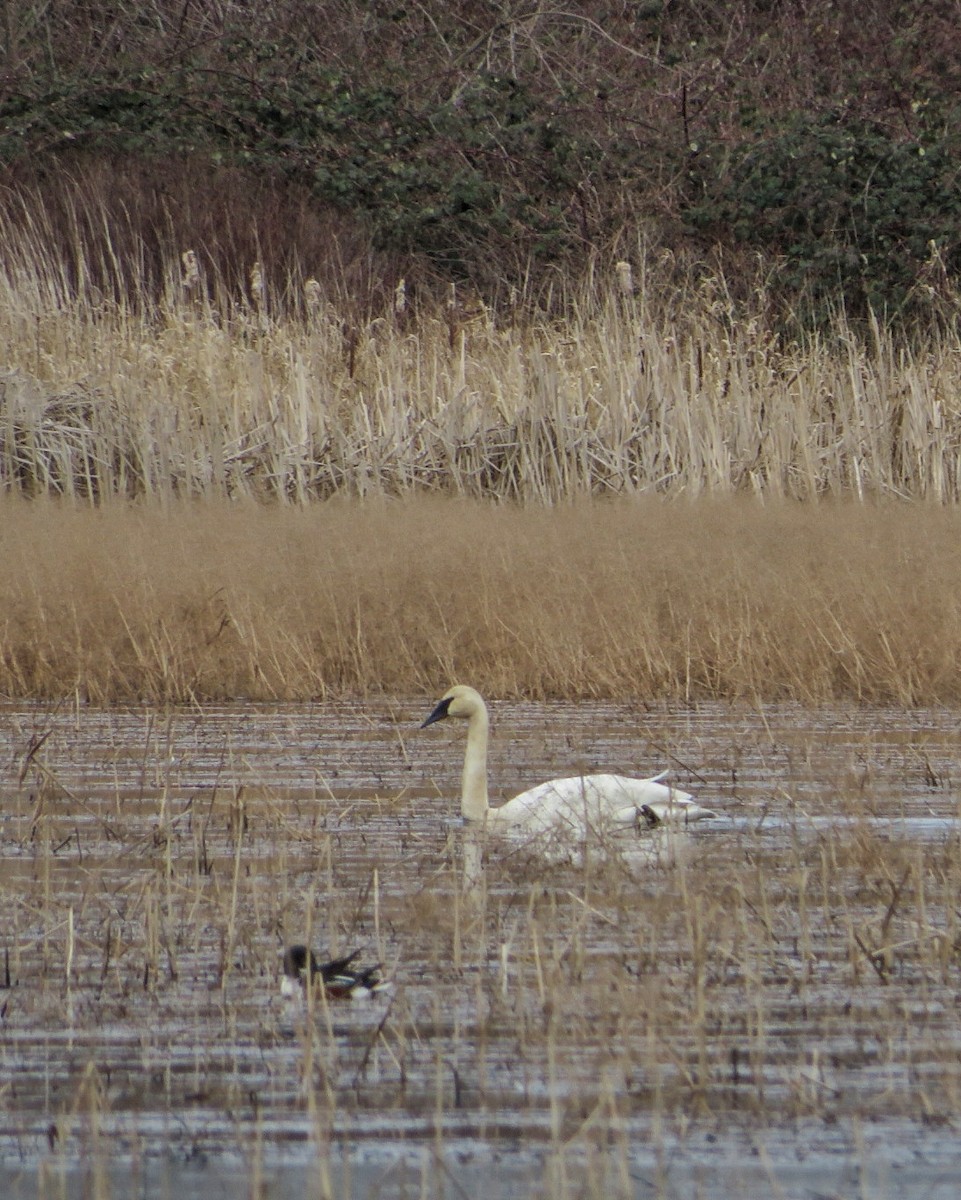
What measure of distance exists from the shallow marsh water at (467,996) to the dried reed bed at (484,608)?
2193 millimetres

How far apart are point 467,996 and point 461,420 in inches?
346

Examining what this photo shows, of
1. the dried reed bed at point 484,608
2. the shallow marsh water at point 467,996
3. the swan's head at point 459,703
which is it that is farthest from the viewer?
the dried reed bed at point 484,608

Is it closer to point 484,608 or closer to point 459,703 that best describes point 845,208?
point 484,608

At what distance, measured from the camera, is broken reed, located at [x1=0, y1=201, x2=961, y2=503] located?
12.1m

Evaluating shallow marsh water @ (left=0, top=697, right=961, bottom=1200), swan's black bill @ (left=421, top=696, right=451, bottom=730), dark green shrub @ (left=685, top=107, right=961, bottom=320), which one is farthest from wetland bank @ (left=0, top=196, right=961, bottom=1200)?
dark green shrub @ (left=685, top=107, right=961, bottom=320)

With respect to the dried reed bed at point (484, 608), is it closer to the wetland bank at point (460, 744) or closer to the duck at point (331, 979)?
the wetland bank at point (460, 744)

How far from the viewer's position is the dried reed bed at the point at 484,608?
841cm

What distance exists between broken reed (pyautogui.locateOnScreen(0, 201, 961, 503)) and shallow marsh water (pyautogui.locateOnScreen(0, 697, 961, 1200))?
6039mm

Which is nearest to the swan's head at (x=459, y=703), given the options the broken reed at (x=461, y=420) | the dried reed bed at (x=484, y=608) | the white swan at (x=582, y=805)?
the white swan at (x=582, y=805)

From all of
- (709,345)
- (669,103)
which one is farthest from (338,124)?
(709,345)

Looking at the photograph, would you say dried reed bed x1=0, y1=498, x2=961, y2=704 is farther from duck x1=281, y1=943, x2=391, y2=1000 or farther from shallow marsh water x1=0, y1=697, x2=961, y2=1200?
duck x1=281, y1=943, x2=391, y2=1000

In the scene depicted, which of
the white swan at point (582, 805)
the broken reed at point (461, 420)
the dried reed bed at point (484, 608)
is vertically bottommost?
the white swan at point (582, 805)

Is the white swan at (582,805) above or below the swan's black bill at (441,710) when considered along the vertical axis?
below

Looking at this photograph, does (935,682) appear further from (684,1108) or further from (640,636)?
(684,1108)
